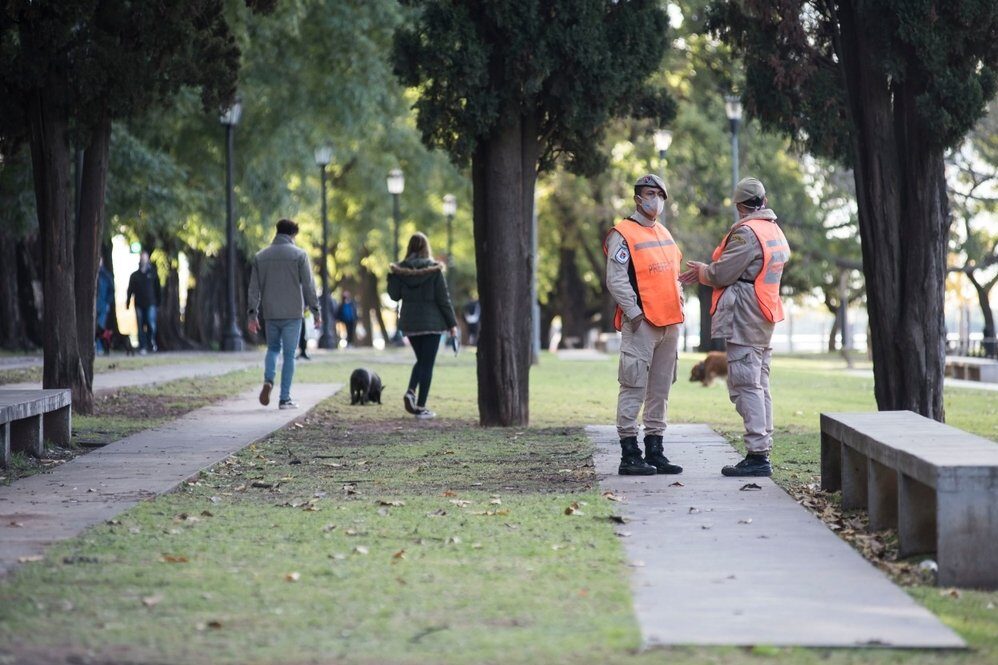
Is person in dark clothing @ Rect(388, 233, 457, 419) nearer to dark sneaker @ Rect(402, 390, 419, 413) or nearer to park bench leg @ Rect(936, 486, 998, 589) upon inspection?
dark sneaker @ Rect(402, 390, 419, 413)

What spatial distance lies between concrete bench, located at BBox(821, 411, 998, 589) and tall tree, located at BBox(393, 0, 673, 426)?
6.20 meters

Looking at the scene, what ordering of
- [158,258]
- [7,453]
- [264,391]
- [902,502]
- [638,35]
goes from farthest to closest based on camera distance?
[158,258] < [264,391] < [638,35] < [7,453] < [902,502]

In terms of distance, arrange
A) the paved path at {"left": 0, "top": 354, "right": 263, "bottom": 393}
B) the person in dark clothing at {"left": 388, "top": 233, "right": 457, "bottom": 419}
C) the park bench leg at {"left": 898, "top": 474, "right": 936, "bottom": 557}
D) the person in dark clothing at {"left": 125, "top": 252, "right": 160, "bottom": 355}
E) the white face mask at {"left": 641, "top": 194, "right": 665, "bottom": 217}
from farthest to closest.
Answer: the person in dark clothing at {"left": 125, "top": 252, "right": 160, "bottom": 355} → the paved path at {"left": 0, "top": 354, "right": 263, "bottom": 393} → the person in dark clothing at {"left": 388, "top": 233, "right": 457, "bottom": 419} → the white face mask at {"left": 641, "top": 194, "right": 665, "bottom": 217} → the park bench leg at {"left": 898, "top": 474, "right": 936, "bottom": 557}

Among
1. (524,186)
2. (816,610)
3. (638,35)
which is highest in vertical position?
(638,35)

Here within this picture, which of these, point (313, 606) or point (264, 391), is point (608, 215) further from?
point (313, 606)

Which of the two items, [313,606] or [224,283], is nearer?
[313,606]

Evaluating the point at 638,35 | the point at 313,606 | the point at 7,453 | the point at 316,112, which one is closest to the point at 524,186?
the point at 638,35

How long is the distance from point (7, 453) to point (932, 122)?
7.58m

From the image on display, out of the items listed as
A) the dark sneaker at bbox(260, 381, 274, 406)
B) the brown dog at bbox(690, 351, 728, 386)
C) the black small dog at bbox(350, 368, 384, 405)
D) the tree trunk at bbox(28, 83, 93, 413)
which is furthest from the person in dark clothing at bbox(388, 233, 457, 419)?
the brown dog at bbox(690, 351, 728, 386)

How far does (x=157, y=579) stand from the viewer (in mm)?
6723

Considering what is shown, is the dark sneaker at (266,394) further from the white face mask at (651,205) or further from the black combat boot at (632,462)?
the white face mask at (651,205)

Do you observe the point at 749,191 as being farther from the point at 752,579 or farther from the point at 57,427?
the point at 57,427

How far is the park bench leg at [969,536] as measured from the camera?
6676 mm

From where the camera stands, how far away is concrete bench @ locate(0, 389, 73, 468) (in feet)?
36.8
